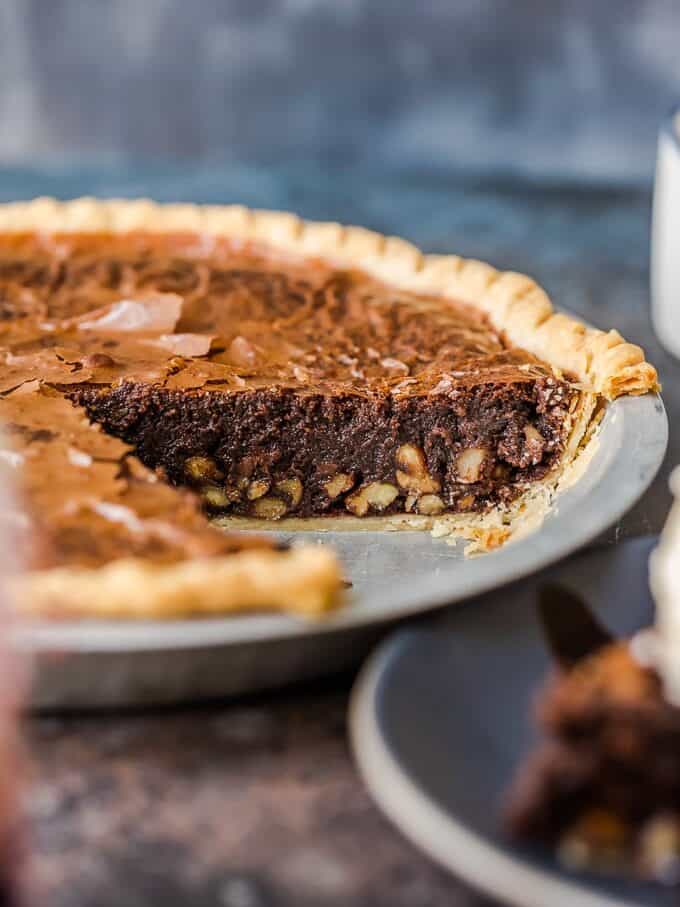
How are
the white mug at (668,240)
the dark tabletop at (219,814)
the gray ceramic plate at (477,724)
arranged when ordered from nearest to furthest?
the gray ceramic plate at (477,724), the dark tabletop at (219,814), the white mug at (668,240)

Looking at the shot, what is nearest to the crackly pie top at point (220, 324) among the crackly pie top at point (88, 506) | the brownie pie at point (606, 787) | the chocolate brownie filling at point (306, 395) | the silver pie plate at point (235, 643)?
the chocolate brownie filling at point (306, 395)

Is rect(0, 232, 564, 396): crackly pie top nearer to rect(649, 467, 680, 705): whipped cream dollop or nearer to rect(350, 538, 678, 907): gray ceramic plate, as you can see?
rect(350, 538, 678, 907): gray ceramic plate

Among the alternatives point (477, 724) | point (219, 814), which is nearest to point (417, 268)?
point (477, 724)

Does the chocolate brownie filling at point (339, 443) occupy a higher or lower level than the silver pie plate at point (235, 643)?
lower

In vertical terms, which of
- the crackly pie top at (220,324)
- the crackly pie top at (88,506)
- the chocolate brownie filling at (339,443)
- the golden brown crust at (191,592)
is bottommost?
the chocolate brownie filling at (339,443)

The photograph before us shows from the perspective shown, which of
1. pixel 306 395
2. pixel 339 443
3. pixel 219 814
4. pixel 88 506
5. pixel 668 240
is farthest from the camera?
pixel 668 240

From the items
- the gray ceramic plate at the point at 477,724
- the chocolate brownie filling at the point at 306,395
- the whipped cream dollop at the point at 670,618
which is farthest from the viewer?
the chocolate brownie filling at the point at 306,395

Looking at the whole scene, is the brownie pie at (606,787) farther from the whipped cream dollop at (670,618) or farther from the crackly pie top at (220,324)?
the crackly pie top at (220,324)

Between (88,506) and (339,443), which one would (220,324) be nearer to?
(339,443)
